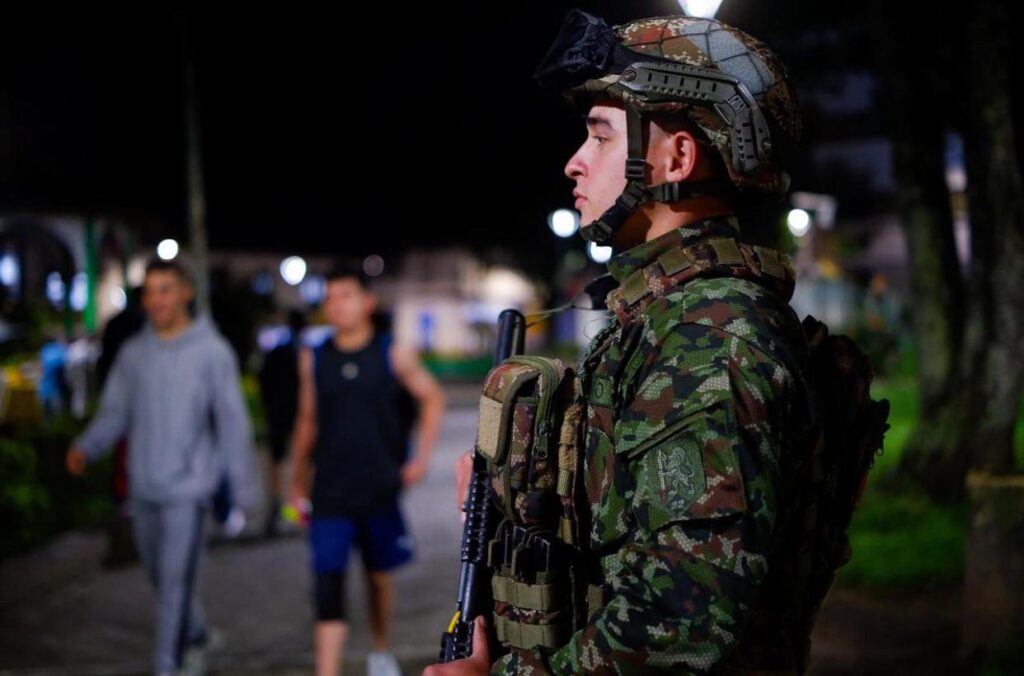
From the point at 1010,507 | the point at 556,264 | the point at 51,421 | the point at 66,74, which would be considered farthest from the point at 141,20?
the point at 556,264

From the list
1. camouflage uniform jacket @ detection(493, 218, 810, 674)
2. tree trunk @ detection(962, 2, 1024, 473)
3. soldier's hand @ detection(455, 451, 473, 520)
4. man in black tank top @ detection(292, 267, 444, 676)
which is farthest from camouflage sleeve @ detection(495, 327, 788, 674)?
tree trunk @ detection(962, 2, 1024, 473)

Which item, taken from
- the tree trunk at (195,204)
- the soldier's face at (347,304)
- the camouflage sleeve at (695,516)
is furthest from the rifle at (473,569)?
the tree trunk at (195,204)

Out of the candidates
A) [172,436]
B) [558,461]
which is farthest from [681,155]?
[172,436]

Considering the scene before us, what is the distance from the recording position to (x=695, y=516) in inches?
65.1

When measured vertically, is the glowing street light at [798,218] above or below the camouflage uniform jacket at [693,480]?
above

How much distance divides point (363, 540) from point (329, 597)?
1.17ft

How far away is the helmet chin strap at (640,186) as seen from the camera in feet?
6.50

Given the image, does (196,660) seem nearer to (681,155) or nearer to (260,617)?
(260,617)

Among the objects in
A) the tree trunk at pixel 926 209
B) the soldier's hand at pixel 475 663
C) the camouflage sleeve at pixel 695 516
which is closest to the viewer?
the camouflage sleeve at pixel 695 516

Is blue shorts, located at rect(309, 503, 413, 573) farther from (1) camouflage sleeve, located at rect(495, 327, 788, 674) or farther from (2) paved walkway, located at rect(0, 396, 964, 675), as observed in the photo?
(1) camouflage sleeve, located at rect(495, 327, 788, 674)

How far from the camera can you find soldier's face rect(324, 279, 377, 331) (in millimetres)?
5441

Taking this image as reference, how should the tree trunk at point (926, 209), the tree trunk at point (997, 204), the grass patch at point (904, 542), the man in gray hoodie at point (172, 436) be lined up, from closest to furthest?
the man in gray hoodie at point (172, 436) → the tree trunk at point (997, 204) → the grass patch at point (904, 542) → the tree trunk at point (926, 209)

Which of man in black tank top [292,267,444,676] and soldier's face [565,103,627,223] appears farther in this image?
man in black tank top [292,267,444,676]

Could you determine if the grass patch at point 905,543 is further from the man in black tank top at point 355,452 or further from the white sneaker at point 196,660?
the white sneaker at point 196,660
